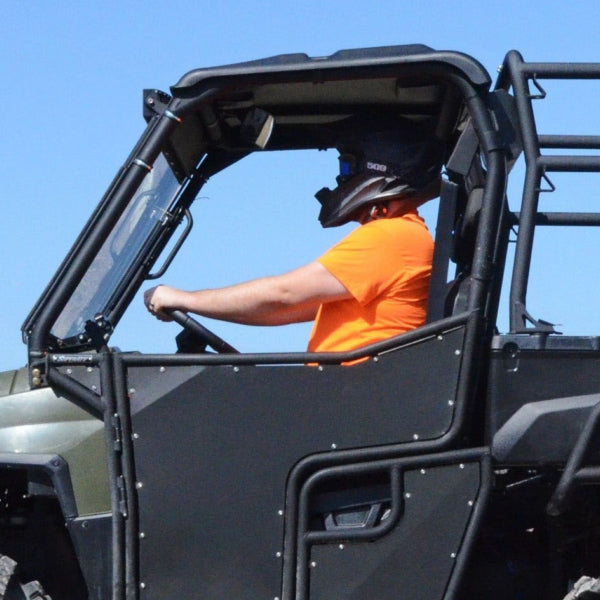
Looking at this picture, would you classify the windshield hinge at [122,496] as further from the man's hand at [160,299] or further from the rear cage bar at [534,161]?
the rear cage bar at [534,161]

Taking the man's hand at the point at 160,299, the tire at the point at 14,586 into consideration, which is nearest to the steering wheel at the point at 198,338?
the man's hand at the point at 160,299

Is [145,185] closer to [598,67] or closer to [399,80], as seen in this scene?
[399,80]

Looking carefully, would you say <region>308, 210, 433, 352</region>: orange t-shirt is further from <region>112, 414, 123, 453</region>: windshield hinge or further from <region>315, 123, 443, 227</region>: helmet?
<region>112, 414, 123, 453</region>: windshield hinge

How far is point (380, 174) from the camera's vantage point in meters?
4.49

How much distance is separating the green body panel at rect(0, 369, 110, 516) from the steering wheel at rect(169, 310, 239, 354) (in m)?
0.54

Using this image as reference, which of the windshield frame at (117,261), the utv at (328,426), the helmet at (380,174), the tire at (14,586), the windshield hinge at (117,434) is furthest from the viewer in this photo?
the helmet at (380,174)

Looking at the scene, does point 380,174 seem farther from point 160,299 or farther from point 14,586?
point 14,586

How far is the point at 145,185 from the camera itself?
14.4 feet

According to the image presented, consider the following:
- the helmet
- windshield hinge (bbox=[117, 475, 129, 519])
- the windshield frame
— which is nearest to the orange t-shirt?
the helmet

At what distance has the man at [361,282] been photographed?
14.0 feet

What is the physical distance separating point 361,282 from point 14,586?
5.22 ft

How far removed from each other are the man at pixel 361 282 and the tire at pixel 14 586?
1.00 meters

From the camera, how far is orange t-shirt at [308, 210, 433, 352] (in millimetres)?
4270

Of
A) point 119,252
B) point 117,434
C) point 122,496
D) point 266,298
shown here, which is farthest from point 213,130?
point 122,496
